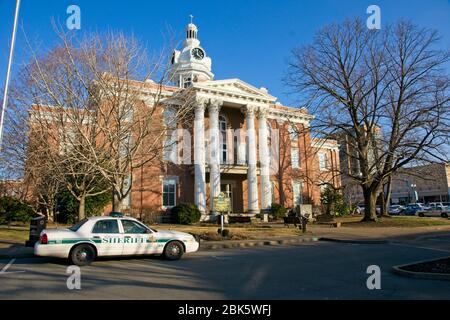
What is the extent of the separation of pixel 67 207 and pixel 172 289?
2225cm

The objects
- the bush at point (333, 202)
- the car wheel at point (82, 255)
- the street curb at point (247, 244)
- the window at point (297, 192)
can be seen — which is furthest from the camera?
the window at point (297, 192)

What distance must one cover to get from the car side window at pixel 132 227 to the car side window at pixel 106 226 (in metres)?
0.25

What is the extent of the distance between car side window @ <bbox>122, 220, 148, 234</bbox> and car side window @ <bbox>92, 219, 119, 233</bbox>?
0.25m

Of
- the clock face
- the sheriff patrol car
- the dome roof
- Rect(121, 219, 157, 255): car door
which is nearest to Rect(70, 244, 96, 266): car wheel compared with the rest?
the sheriff patrol car

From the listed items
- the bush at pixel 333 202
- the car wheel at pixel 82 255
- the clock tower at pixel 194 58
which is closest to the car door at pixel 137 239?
the car wheel at pixel 82 255

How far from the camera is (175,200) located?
33.6 metres

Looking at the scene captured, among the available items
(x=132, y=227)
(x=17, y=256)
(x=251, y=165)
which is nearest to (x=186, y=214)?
(x=251, y=165)

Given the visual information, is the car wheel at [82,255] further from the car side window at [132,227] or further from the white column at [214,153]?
the white column at [214,153]

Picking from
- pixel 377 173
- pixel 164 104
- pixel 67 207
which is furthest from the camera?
pixel 377 173

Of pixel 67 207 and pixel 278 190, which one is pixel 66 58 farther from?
pixel 278 190

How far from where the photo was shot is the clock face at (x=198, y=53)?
52.0 metres

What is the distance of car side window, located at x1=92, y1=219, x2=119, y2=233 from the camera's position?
36.2 feet

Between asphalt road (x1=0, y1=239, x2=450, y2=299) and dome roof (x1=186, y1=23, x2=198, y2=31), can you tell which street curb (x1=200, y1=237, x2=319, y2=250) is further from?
dome roof (x1=186, y1=23, x2=198, y2=31)
